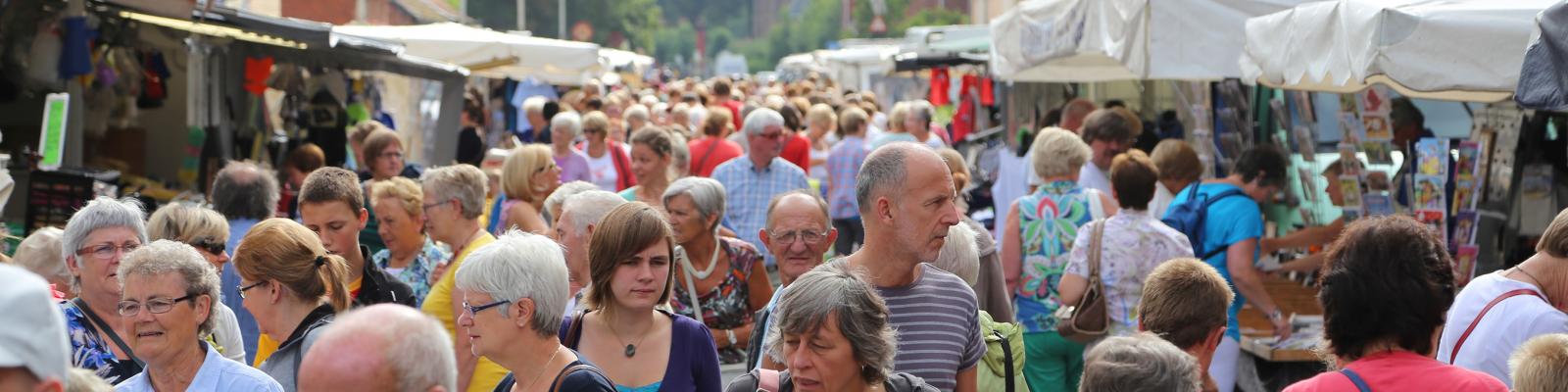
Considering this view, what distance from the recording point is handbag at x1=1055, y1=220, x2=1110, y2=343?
637 centimetres

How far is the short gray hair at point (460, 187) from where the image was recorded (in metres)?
A: 6.25

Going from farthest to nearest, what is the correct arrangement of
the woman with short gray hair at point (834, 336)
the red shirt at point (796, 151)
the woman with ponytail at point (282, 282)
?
the red shirt at point (796, 151)
the woman with ponytail at point (282, 282)
the woman with short gray hair at point (834, 336)

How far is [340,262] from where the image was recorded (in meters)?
4.82

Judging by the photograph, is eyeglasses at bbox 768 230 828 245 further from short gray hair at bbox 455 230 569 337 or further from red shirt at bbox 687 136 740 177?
red shirt at bbox 687 136 740 177

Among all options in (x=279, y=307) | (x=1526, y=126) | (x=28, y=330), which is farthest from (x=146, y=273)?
(x=1526, y=126)

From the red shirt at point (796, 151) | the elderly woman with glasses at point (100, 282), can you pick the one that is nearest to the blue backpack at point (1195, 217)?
the elderly woman with glasses at point (100, 282)

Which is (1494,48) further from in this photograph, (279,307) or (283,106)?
(283,106)

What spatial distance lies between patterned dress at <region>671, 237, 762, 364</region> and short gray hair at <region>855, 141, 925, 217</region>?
78.1 inches

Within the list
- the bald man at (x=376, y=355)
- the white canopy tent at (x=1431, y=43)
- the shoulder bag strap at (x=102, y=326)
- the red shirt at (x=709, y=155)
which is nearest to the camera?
the bald man at (x=376, y=355)

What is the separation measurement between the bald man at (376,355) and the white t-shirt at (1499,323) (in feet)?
9.51

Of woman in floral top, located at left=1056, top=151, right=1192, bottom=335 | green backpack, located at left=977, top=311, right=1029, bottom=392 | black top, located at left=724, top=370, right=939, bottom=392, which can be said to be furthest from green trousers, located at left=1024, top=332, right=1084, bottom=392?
black top, located at left=724, top=370, right=939, bottom=392

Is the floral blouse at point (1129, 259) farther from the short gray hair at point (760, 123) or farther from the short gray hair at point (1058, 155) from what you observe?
the short gray hair at point (760, 123)

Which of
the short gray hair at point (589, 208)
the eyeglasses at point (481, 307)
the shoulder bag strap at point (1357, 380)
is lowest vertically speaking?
the shoulder bag strap at point (1357, 380)

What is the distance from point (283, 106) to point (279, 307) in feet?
31.6
